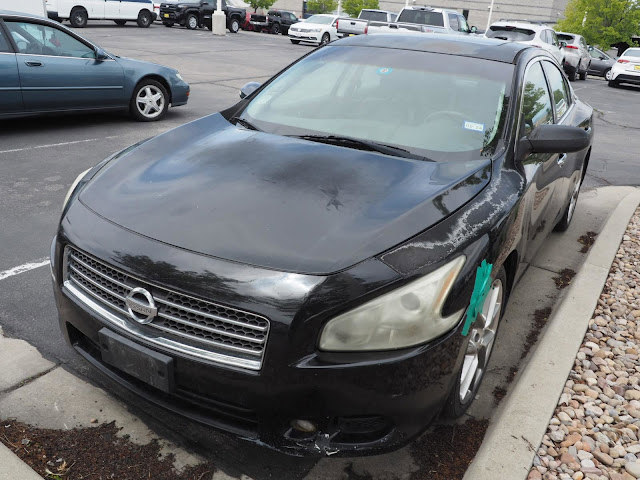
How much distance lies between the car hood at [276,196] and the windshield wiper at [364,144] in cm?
7

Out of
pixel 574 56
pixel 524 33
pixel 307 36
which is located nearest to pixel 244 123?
pixel 524 33

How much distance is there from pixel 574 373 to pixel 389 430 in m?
1.56

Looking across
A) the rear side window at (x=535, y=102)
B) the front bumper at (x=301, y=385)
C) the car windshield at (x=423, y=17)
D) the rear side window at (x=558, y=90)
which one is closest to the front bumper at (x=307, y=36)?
the car windshield at (x=423, y=17)

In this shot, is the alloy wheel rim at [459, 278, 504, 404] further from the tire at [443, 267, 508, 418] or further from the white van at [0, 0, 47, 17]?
the white van at [0, 0, 47, 17]

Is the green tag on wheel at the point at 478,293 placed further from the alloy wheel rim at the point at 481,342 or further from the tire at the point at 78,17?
the tire at the point at 78,17

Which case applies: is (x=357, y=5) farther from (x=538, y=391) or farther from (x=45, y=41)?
(x=538, y=391)

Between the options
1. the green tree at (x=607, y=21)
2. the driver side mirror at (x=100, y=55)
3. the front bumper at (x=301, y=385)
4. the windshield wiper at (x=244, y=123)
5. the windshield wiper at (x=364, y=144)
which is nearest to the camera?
the front bumper at (x=301, y=385)

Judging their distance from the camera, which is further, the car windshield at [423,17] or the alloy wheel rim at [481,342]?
the car windshield at [423,17]

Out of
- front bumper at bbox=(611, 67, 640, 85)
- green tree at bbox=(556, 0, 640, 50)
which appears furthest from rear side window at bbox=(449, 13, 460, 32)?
green tree at bbox=(556, 0, 640, 50)

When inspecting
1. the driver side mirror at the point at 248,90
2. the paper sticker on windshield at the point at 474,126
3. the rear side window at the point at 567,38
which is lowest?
the rear side window at the point at 567,38

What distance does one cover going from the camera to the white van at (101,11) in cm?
2355

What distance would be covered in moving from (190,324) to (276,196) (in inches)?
26.9

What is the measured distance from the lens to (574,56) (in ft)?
71.2

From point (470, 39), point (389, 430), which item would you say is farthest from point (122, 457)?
point (470, 39)
